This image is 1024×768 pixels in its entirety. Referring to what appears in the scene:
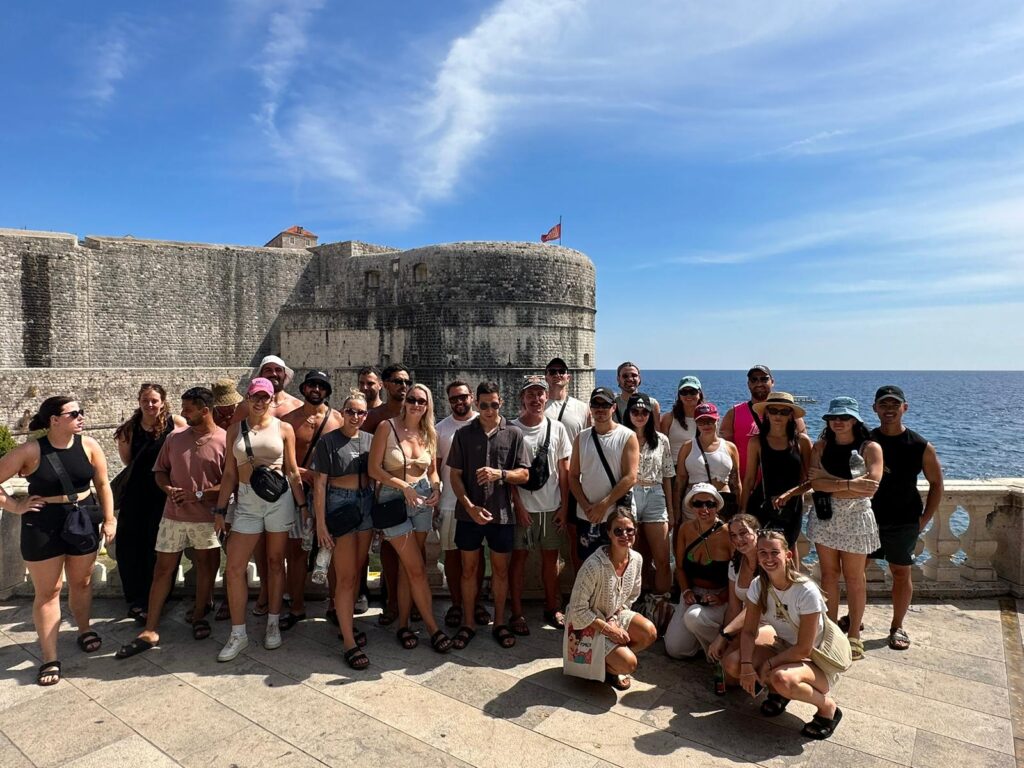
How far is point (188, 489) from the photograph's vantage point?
12.6 ft

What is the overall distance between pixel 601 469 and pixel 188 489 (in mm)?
2596

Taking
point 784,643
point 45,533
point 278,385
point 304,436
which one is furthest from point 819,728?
point 45,533

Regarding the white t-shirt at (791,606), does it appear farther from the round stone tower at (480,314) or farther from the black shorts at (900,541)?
the round stone tower at (480,314)

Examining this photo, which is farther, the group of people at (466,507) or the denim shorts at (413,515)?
the denim shorts at (413,515)

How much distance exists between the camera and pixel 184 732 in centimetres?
285

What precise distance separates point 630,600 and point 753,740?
0.85 m

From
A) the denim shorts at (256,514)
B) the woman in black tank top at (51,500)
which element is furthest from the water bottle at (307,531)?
the woman in black tank top at (51,500)

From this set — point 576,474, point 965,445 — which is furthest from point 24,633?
point 965,445

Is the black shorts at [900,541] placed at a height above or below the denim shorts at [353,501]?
below

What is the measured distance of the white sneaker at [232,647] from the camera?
354cm

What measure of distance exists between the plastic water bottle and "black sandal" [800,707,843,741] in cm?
138

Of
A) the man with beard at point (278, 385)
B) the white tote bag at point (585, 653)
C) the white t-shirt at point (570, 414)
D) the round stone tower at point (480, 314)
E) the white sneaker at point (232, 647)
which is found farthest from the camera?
the round stone tower at point (480, 314)

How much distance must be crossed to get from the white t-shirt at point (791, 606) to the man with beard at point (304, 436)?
2.72 metres

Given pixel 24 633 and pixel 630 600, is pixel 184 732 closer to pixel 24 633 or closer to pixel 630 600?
pixel 24 633
